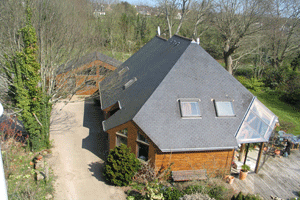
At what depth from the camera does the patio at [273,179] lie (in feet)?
38.5

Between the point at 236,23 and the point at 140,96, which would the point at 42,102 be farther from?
the point at 236,23

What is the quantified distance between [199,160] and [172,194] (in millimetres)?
2468

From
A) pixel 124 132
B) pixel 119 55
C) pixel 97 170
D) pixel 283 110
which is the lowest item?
pixel 97 170

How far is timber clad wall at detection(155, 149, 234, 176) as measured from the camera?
38.0 ft

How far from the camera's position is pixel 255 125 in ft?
41.7

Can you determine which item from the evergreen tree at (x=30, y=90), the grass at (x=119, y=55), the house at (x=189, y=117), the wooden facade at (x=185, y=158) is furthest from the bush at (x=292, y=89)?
the evergreen tree at (x=30, y=90)

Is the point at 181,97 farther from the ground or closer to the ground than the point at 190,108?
farther from the ground

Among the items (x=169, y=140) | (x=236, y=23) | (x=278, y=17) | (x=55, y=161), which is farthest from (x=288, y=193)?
(x=278, y=17)

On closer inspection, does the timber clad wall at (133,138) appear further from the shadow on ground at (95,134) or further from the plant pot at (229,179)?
the plant pot at (229,179)

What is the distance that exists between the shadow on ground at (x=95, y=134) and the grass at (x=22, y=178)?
3.24m

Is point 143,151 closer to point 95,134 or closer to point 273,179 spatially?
point 95,134

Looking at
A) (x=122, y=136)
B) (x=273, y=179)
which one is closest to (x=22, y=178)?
(x=122, y=136)

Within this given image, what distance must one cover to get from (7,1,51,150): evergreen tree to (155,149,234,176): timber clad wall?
7711mm

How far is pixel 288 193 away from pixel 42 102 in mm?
14379
